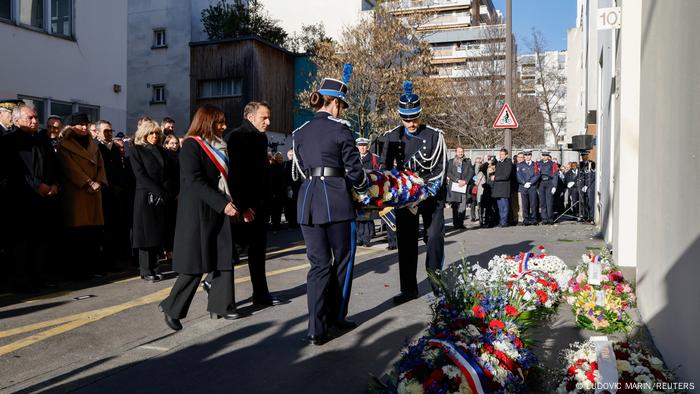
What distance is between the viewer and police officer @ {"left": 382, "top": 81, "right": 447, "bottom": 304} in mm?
6922

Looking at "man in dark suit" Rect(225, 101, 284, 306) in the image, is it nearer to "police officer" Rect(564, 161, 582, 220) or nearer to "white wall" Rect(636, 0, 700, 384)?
"white wall" Rect(636, 0, 700, 384)

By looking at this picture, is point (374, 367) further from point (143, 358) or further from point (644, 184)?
point (644, 184)

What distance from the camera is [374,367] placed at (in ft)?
15.4

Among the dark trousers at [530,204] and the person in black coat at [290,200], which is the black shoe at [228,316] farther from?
the dark trousers at [530,204]

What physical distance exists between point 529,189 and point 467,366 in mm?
15014

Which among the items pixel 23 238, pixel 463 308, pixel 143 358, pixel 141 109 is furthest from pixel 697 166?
pixel 141 109

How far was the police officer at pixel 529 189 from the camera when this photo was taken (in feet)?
58.6

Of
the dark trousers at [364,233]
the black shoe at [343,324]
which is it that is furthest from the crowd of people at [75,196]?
the dark trousers at [364,233]

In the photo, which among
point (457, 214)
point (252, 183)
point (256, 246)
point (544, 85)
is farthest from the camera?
point (544, 85)

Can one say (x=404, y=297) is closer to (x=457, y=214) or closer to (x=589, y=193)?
(x=457, y=214)

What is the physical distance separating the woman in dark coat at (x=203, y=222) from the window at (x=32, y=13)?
11.3 metres

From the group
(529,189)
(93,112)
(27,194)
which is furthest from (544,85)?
(27,194)

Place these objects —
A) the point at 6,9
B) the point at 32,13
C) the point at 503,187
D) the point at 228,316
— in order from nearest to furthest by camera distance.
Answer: the point at 228,316
the point at 6,9
the point at 32,13
the point at 503,187

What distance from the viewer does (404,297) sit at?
22.7ft
